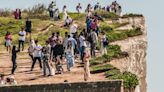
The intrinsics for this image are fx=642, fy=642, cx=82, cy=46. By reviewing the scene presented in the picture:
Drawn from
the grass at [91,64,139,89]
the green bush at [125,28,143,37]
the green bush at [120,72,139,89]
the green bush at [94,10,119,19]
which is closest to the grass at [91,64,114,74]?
the grass at [91,64,139,89]

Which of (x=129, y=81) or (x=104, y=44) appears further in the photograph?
(x=104, y=44)

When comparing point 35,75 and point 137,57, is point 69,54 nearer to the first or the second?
point 35,75

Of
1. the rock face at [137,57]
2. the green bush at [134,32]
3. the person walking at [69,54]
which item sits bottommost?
the rock face at [137,57]

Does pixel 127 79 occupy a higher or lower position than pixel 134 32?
lower

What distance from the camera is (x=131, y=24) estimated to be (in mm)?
44094

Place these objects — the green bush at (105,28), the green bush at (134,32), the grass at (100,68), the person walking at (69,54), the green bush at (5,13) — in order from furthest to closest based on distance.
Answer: the green bush at (5,13) → the green bush at (105,28) → the green bush at (134,32) → the grass at (100,68) → the person walking at (69,54)

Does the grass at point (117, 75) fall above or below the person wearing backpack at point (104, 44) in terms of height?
below

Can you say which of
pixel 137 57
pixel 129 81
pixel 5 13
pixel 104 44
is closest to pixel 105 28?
pixel 137 57

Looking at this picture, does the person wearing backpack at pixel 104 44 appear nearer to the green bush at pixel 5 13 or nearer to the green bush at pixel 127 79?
the green bush at pixel 127 79

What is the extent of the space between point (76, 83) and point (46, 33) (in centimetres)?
2127

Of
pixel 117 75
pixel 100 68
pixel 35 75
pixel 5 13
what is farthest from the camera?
pixel 5 13

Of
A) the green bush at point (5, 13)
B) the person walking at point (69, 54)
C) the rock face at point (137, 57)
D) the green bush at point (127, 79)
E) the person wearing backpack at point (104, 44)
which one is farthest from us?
the green bush at point (5, 13)

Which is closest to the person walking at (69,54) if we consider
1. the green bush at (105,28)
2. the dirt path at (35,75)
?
the dirt path at (35,75)

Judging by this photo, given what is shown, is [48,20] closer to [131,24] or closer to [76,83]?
[131,24]
